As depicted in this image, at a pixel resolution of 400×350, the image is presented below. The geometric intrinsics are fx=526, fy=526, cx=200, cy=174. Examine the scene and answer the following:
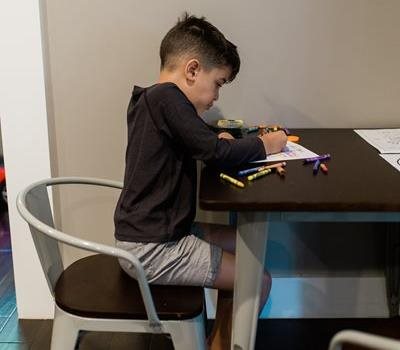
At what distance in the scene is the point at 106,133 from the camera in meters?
1.64

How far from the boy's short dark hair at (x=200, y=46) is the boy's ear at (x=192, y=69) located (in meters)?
0.02

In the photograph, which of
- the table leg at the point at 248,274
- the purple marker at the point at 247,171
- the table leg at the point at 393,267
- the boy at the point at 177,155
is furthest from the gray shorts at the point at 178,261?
the table leg at the point at 393,267

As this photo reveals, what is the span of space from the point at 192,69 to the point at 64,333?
25.5 inches

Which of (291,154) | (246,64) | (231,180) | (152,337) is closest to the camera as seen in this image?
(231,180)

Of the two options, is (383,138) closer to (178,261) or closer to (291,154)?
(291,154)

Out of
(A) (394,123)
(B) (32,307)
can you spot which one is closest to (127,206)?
(B) (32,307)

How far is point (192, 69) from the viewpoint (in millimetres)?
1194

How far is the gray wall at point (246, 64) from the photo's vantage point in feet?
5.02

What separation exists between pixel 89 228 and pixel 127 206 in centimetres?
61

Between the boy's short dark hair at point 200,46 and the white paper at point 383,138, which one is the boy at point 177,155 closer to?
the boy's short dark hair at point 200,46

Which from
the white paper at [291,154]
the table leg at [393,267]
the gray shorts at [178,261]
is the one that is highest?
the white paper at [291,154]

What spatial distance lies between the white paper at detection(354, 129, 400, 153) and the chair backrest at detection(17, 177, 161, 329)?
0.68m

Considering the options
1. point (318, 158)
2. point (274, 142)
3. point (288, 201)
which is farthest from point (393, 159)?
point (288, 201)

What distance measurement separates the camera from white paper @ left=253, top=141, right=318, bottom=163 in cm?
121
